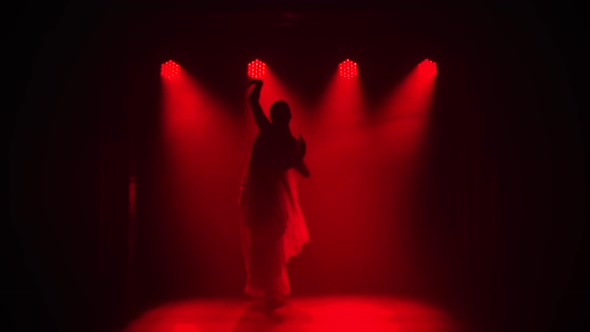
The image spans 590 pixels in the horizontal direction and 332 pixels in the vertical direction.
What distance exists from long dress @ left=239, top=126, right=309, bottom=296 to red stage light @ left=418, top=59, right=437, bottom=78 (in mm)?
2195

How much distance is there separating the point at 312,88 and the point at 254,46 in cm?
82

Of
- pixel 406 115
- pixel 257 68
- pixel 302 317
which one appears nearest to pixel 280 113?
pixel 257 68

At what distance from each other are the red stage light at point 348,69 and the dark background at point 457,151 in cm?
80

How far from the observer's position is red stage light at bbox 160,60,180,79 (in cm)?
575

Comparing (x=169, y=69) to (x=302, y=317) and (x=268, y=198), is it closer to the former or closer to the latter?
(x=268, y=198)

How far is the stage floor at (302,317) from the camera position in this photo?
13.6 feet

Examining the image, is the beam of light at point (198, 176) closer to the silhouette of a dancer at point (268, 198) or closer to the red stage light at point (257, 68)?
the red stage light at point (257, 68)

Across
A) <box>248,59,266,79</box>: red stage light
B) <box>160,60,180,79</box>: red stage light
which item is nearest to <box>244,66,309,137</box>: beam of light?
<box>248,59,266,79</box>: red stage light

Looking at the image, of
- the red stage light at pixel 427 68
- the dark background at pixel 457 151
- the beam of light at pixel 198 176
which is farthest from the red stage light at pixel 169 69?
the red stage light at pixel 427 68

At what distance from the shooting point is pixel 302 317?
14.6ft

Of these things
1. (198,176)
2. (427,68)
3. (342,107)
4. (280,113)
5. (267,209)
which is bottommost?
(267,209)

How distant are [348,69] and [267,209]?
2.29m

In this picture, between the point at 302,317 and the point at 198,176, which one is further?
the point at 198,176

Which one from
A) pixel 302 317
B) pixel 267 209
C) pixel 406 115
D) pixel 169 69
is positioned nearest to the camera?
pixel 267 209
